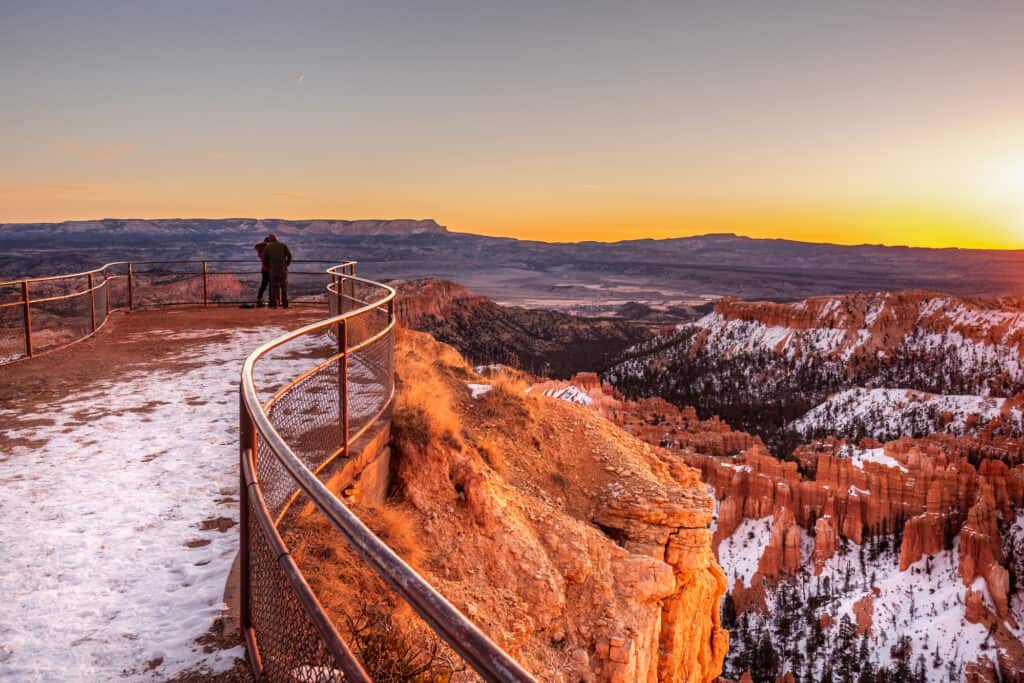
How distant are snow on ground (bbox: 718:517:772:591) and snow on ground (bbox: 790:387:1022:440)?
23.5m

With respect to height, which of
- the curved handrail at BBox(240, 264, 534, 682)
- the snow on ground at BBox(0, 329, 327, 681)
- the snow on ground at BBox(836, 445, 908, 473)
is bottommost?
the snow on ground at BBox(836, 445, 908, 473)

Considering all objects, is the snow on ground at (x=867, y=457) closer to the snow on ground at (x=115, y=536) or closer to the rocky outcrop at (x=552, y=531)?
the rocky outcrop at (x=552, y=531)

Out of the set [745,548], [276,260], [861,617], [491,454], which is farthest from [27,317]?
[745,548]

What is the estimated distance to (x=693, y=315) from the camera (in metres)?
176

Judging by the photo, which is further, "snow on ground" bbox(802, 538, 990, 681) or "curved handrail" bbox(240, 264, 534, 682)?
"snow on ground" bbox(802, 538, 990, 681)

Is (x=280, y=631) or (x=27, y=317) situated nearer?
(x=280, y=631)

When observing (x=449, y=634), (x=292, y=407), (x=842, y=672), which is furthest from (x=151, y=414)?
(x=842, y=672)

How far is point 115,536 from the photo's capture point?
5250 mm

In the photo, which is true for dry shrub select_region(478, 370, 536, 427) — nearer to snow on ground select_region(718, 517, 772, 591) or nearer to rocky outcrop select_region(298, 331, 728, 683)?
rocky outcrop select_region(298, 331, 728, 683)

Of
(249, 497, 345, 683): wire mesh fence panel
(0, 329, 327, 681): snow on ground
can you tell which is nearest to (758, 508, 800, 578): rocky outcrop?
(0, 329, 327, 681): snow on ground

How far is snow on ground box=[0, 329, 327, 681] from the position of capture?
394 cm

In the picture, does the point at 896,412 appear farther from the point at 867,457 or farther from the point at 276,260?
the point at 276,260

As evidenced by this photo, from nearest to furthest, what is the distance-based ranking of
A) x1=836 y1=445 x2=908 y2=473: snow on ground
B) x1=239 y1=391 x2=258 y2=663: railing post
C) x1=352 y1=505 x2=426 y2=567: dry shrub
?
x1=239 y1=391 x2=258 y2=663: railing post, x1=352 y1=505 x2=426 y2=567: dry shrub, x1=836 y1=445 x2=908 y2=473: snow on ground

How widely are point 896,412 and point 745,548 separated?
117 feet
